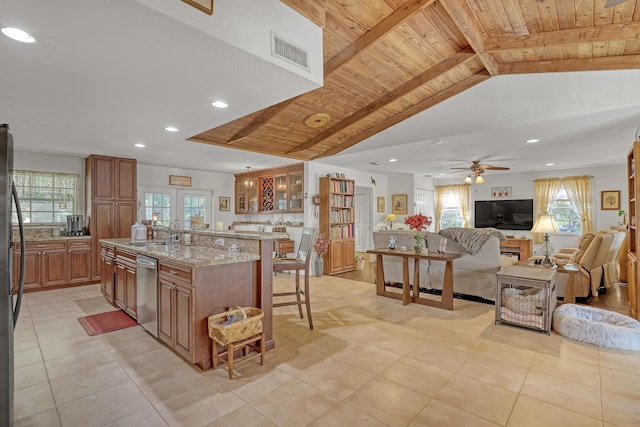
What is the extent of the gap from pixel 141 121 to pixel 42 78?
1.22 m

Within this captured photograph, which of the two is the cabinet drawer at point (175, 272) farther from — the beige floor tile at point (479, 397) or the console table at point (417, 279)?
the console table at point (417, 279)

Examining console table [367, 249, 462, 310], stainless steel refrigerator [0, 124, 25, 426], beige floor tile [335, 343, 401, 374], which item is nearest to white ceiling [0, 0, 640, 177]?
stainless steel refrigerator [0, 124, 25, 426]

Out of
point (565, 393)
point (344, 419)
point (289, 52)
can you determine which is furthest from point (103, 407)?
point (565, 393)

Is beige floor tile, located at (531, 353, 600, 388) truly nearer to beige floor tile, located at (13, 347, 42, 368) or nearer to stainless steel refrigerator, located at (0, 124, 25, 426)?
stainless steel refrigerator, located at (0, 124, 25, 426)

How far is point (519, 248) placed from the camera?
297 inches

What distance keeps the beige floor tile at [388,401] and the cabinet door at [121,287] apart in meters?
3.06

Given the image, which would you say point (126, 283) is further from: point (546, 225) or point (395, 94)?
point (546, 225)

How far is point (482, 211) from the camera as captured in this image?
A: 8867 millimetres

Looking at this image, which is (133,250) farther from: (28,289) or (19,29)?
(28,289)

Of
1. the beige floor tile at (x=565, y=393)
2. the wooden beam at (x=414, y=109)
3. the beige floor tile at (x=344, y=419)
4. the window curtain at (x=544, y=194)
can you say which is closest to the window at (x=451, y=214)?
the window curtain at (x=544, y=194)

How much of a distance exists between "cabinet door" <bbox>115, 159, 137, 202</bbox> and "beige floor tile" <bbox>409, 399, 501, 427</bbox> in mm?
6159

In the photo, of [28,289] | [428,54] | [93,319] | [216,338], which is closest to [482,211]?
[428,54]

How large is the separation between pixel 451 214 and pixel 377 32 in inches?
301

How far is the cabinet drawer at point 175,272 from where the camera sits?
251 cm
